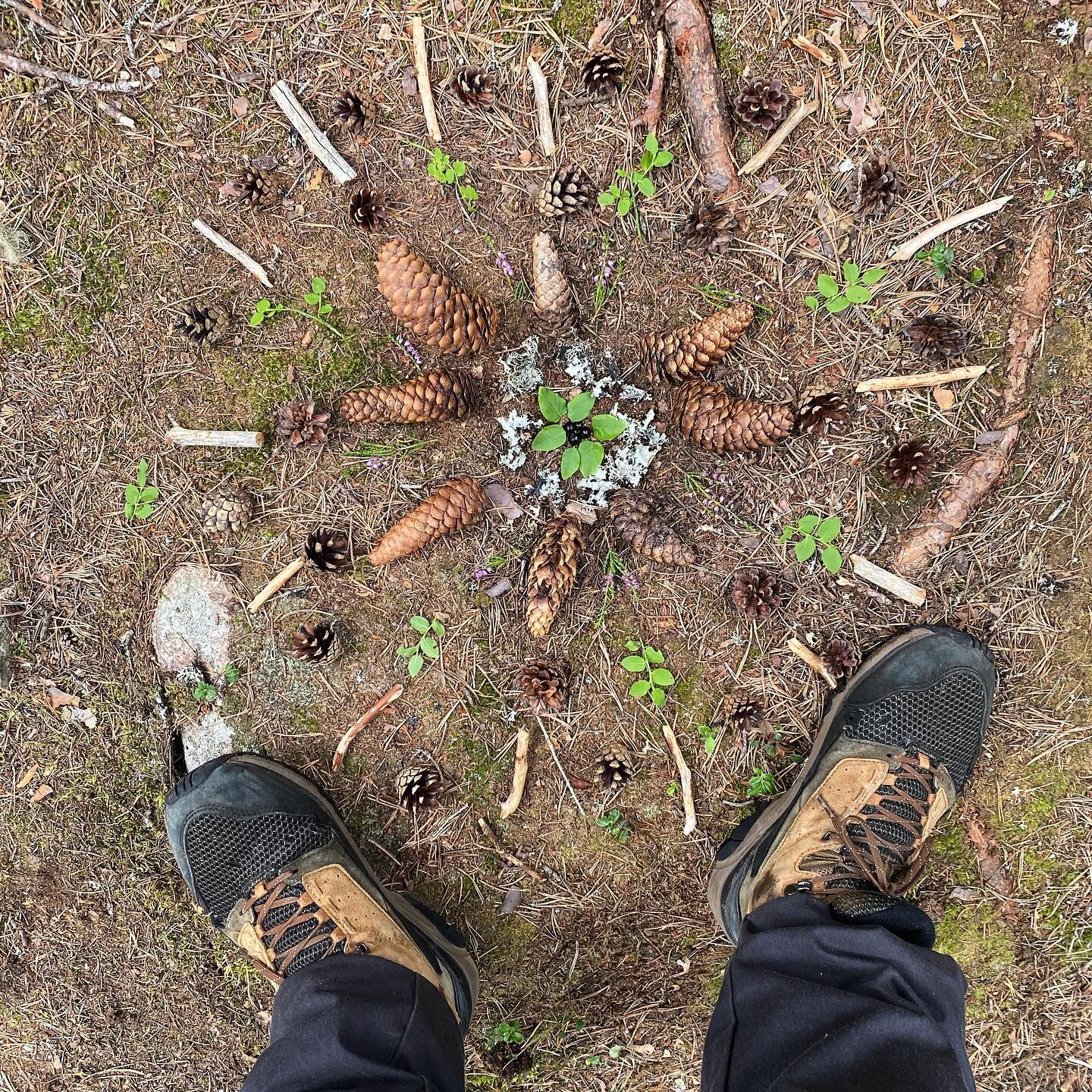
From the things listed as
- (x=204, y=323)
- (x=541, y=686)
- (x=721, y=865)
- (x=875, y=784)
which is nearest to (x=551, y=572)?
(x=541, y=686)

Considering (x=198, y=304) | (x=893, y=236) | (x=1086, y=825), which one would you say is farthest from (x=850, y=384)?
(x=198, y=304)

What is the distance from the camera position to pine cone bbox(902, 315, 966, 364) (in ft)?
8.06

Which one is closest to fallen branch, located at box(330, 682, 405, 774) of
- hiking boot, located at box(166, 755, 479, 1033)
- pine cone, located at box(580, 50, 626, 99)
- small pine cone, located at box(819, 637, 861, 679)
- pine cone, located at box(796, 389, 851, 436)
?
hiking boot, located at box(166, 755, 479, 1033)

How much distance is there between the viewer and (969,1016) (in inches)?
111

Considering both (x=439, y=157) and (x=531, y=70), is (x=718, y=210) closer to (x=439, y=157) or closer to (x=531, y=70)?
(x=531, y=70)

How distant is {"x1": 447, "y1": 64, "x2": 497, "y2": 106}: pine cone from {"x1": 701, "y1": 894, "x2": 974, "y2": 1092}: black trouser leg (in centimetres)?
306

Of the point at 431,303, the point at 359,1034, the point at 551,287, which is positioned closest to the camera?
the point at 359,1034

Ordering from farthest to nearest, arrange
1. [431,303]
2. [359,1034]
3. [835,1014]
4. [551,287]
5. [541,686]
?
1. [541,686]
2. [551,287]
3. [431,303]
4. [359,1034]
5. [835,1014]

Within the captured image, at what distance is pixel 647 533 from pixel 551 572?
38cm

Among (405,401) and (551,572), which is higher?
(405,401)

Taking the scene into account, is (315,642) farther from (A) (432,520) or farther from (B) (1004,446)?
(B) (1004,446)

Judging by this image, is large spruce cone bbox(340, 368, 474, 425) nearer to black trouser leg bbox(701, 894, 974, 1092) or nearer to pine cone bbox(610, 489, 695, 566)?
pine cone bbox(610, 489, 695, 566)

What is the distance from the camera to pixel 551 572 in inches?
94.9

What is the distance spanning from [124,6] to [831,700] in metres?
3.73
